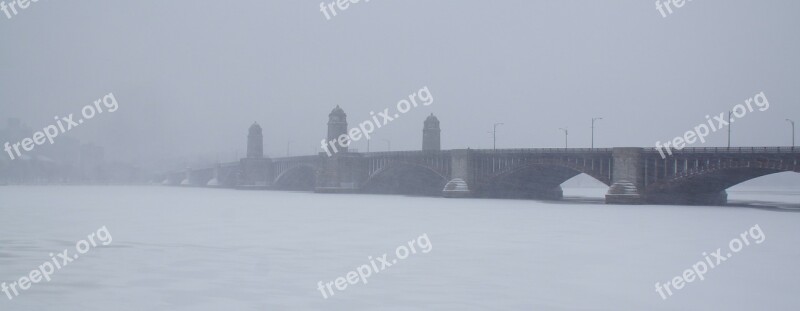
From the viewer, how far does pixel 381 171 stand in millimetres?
107438

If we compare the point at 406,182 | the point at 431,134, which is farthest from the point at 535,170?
the point at 431,134

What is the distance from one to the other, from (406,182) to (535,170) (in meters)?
34.1

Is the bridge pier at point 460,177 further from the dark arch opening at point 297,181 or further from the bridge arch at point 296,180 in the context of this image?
the dark arch opening at point 297,181

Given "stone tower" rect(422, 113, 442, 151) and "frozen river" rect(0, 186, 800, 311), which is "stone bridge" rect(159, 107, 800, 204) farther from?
"frozen river" rect(0, 186, 800, 311)

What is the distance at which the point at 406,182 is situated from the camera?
385 ft

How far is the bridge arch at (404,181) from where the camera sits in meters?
107

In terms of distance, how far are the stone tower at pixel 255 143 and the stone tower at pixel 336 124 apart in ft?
140

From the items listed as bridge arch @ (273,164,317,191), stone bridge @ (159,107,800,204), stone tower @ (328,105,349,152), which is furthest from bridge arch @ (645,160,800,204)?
bridge arch @ (273,164,317,191)

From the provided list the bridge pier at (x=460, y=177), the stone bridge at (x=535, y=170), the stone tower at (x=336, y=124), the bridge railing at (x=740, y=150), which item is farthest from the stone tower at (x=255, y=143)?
the bridge railing at (x=740, y=150)

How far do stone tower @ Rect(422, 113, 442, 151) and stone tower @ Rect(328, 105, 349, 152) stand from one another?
13.7 m

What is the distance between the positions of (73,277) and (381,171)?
8680 cm

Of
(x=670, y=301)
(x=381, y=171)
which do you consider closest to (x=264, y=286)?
(x=670, y=301)

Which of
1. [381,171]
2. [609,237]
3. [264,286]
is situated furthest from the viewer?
[381,171]

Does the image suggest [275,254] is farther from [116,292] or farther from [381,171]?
[381,171]
